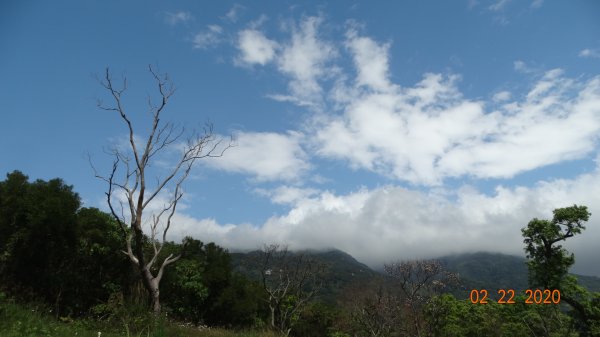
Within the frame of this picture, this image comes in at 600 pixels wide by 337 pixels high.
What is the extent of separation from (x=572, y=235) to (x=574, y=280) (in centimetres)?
375

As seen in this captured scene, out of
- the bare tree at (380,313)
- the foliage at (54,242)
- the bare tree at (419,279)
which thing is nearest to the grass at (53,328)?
the foliage at (54,242)

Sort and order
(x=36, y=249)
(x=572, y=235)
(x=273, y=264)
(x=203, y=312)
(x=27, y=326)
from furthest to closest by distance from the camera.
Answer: (x=273, y=264) → (x=203, y=312) → (x=572, y=235) → (x=36, y=249) → (x=27, y=326)

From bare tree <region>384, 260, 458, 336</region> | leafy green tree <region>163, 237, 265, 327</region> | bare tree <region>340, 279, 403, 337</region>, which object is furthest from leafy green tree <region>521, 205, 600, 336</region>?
leafy green tree <region>163, 237, 265, 327</region>

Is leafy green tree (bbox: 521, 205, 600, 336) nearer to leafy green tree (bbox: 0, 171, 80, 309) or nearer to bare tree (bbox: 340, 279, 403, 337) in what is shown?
bare tree (bbox: 340, 279, 403, 337)

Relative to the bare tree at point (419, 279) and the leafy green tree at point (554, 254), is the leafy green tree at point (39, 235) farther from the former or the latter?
the leafy green tree at point (554, 254)

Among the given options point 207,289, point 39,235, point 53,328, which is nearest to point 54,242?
point 39,235

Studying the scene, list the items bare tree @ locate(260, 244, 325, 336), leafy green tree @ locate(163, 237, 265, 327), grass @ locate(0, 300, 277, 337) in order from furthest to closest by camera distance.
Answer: bare tree @ locate(260, 244, 325, 336) → leafy green tree @ locate(163, 237, 265, 327) → grass @ locate(0, 300, 277, 337)

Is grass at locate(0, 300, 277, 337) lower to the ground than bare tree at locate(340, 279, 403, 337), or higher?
higher

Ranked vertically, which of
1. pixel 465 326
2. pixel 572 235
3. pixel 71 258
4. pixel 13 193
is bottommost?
pixel 465 326

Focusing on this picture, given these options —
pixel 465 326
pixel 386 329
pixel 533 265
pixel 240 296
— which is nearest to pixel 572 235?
pixel 533 265

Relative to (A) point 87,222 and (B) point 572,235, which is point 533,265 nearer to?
(B) point 572,235

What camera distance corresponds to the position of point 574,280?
27.0m

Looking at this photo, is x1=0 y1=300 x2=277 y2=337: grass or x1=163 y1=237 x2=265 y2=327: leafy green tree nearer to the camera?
x1=0 y1=300 x2=277 y2=337: grass

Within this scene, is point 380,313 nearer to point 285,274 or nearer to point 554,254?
point 285,274
